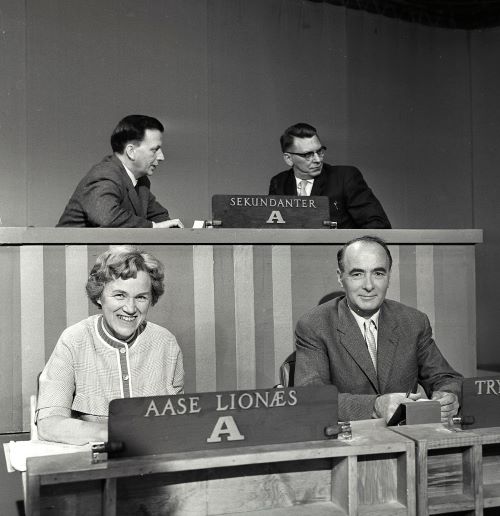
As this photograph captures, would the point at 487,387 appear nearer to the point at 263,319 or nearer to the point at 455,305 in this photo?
the point at 263,319

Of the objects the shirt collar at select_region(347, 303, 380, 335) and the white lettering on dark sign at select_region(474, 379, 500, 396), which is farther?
the shirt collar at select_region(347, 303, 380, 335)

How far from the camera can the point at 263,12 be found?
579 cm

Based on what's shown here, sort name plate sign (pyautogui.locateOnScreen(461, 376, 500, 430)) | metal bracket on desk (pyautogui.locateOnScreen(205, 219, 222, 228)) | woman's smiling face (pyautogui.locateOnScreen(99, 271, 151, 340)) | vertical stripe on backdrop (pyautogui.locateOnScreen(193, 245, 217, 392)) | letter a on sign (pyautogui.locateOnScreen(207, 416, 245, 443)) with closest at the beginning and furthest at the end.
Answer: letter a on sign (pyautogui.locateOnScreen(207, 416, 245, 443)), name plate sign (pyautogui.locateOnScreen(461, 376, 500, 430)), woman's smiling face (pyautogui.locateOnScreen(99, 271, 151, 340)), vertical stripe on backdrop (pyautogui.locateOnScreen(193, 245, 217, 392)), metal bracket on desk (pyautogui.locateOnScreen(205, 219, 222, 228))

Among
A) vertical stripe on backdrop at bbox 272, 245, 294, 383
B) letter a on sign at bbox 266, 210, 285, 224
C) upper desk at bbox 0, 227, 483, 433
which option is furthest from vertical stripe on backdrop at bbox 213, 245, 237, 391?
letter a on sign at bbox 266, 210, 285, 224

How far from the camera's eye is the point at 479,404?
5.29ft

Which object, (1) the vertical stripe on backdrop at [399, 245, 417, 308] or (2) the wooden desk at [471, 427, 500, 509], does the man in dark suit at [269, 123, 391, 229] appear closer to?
(1) the vertical stripe on backdrop at [399, 245, 417, 308]

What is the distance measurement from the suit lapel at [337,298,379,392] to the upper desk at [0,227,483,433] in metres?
0.48

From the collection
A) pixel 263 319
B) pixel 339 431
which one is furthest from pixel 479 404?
pixel 263 319

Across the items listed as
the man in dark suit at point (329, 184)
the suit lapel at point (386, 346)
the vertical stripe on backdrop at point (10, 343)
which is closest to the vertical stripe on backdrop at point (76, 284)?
the vertical stripe on backdrop at point (10, 343)

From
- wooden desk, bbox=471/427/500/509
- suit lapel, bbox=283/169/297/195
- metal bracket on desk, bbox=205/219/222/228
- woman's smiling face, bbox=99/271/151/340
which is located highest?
suit lapel, bbox=283/169/297/195

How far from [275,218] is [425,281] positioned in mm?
633

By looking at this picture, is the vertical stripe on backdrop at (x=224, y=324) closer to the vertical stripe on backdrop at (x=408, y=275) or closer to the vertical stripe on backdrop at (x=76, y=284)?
the vertical stripe on backdrop at (x=76, y=284)

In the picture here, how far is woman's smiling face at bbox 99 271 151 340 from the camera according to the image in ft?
6.94

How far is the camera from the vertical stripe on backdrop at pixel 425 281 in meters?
2.93
